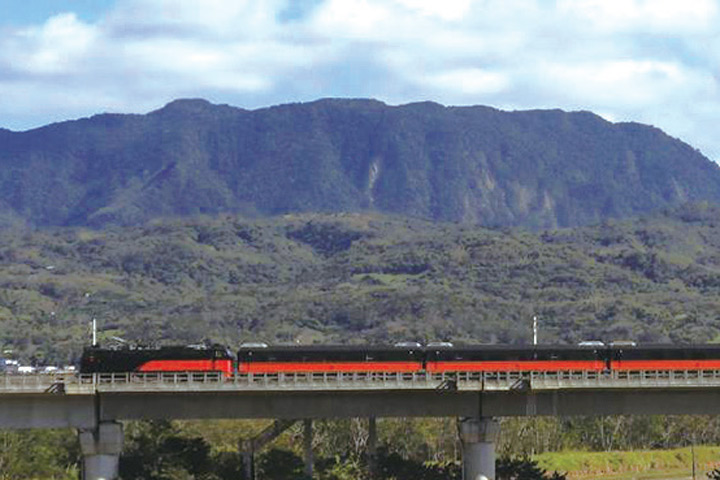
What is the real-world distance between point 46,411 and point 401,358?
31243 millimetres

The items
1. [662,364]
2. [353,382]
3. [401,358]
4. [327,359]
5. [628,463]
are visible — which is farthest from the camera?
[628,463]

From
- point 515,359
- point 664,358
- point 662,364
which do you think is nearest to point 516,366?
point 515,359

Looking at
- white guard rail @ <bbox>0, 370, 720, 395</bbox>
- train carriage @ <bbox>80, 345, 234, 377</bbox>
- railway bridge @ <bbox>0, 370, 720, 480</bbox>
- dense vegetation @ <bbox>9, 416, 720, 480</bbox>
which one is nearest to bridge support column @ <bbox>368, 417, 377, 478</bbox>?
dense vegetation @ <bbox>9, 416, 720, 480</bbox>

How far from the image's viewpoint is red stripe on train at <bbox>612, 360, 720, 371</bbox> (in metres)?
126

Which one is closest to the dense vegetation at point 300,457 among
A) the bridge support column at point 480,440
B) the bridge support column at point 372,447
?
the bridge support column at point 372,447

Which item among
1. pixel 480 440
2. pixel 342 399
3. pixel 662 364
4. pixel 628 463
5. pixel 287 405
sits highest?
pixel 662 364

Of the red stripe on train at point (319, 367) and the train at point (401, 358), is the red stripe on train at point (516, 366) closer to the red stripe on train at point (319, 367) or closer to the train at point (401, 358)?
the train at point (401, 358)

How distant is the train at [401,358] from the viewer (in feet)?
396

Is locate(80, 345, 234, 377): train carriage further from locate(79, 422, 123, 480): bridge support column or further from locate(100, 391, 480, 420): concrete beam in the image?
locate(79, 422, 123, 480): bridge support column

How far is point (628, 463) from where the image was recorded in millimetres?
191500

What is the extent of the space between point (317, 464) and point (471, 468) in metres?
35.2

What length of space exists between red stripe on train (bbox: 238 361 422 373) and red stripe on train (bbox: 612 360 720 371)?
17.3m

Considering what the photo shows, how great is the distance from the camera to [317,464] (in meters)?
145

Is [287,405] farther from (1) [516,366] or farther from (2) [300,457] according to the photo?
(2) [300,457]
